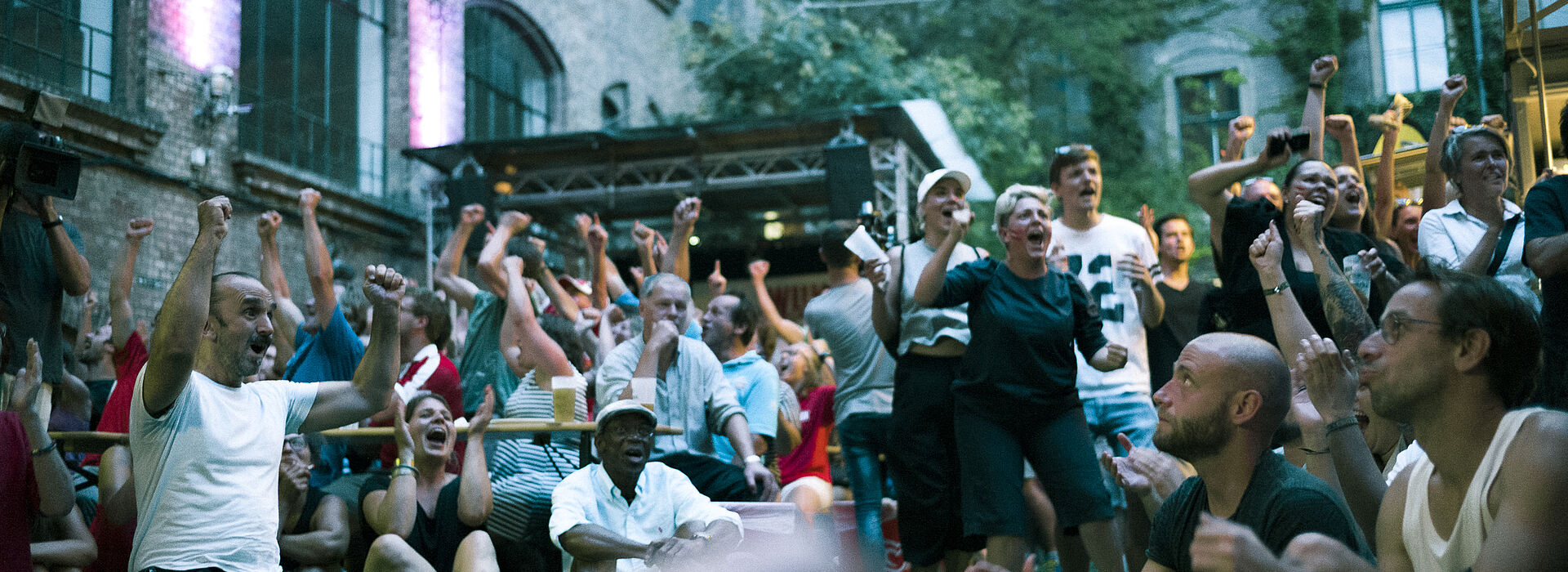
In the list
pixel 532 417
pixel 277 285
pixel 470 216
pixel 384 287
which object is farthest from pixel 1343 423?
pixel 470 216

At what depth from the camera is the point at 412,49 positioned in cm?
1617

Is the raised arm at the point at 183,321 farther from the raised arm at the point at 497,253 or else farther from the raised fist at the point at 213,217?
the raised arm at the point at 497,253

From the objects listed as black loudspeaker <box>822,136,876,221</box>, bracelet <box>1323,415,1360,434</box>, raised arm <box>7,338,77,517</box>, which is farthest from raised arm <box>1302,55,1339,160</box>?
black loudspeaker <box>822,136,876,221</box>

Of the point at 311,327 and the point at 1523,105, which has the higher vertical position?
the point at 1523,105

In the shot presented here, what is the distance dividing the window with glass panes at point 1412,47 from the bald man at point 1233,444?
18399 millimetres

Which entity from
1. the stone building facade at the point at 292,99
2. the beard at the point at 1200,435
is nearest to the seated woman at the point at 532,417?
the beard at the point at 1200,435

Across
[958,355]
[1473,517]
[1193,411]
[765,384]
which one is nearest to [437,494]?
[765,384]

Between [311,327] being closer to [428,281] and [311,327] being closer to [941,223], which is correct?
[941,223]

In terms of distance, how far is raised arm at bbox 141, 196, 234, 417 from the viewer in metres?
3.35

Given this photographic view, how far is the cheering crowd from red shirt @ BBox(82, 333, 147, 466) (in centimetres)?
3

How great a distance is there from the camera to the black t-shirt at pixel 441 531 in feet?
16.3

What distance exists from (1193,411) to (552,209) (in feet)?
47.7

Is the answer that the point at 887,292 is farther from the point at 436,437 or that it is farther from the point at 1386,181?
the point at 1386,181

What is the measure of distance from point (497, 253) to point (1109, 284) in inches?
122
